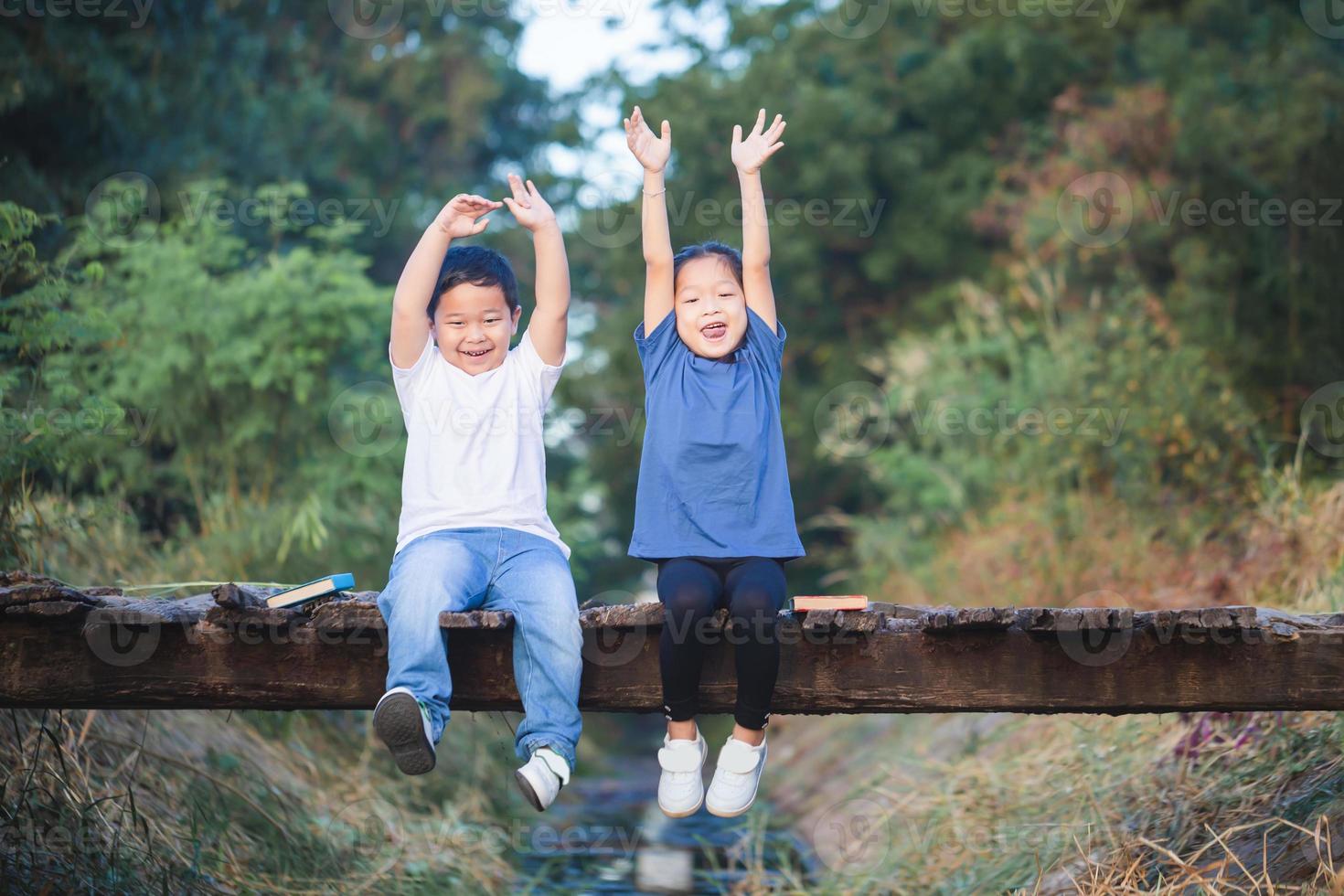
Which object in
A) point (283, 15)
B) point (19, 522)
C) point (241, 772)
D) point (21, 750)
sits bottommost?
point (241, 772)

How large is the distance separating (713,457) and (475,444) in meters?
0.67

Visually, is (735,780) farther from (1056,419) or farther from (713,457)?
(1056,419)

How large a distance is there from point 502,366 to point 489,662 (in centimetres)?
87

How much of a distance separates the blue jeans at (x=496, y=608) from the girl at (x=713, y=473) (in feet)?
0.81

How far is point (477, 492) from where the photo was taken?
12.4 feet

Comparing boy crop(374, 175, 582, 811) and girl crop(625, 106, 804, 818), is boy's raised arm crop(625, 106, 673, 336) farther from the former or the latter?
boy crop(374, 175, 582, 811)

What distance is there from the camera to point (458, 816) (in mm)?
7082

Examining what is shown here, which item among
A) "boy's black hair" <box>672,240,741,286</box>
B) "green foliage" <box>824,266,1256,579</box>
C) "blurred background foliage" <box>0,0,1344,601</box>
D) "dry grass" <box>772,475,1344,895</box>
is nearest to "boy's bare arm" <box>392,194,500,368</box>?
"boy's black hair" <box>672,240,741,286</box>

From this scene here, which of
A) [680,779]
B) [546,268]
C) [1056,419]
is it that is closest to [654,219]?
[546,268]

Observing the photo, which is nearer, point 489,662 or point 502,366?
point 489,662

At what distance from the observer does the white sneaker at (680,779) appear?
3527 millimetres

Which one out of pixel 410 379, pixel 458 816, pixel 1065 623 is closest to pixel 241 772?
pixel 458 816

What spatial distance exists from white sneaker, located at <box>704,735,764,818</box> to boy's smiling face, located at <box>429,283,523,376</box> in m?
1.30

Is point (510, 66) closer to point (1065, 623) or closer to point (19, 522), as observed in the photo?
point (19, 522)
